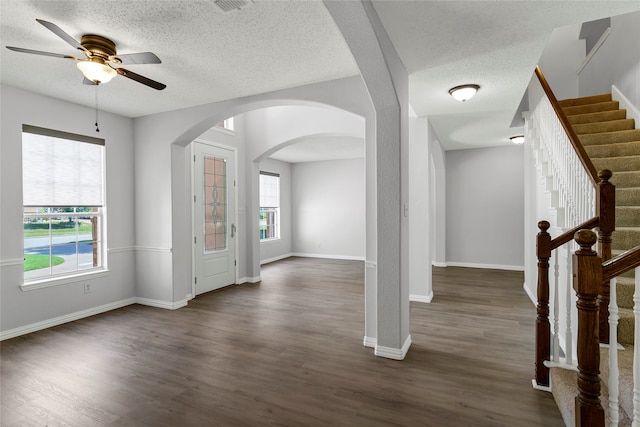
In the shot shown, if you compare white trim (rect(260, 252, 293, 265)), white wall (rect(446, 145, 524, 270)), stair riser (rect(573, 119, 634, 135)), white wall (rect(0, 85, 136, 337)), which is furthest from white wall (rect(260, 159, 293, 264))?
stair riser (rect(573, 119, 634, 135))

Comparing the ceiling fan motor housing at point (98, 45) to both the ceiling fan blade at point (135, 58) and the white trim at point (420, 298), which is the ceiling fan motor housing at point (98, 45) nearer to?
the ceiling fan blade at point (135, 58)

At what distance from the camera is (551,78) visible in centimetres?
625

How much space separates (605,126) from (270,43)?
4.24 m

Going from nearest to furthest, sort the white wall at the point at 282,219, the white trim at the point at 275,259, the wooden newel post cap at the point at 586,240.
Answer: the wooden newel post cap at the point at 586,240 < the white trim at the point at 275,259 < the white wall at the point at 282,219

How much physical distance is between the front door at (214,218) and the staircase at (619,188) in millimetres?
4669

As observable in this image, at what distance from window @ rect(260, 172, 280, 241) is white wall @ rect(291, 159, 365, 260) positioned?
2.41ft

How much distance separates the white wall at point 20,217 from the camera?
11.5 feet

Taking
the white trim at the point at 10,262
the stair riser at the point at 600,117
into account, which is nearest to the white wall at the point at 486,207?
the stair riser at the point at 600,117

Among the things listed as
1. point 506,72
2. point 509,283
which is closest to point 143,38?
point 506,72

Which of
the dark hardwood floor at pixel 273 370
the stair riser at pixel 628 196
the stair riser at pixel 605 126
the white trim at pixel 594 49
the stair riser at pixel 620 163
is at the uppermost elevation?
the white trim at pixel 594 49

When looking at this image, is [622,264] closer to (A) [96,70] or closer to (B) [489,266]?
(A) [96,70]

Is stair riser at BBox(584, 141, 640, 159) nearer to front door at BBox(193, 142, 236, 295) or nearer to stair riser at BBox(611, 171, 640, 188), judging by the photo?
stair riser at BBox(611, 171, 640, 188)

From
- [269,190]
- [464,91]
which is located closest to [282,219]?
[269,190]

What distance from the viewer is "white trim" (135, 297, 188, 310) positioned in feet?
14.8
